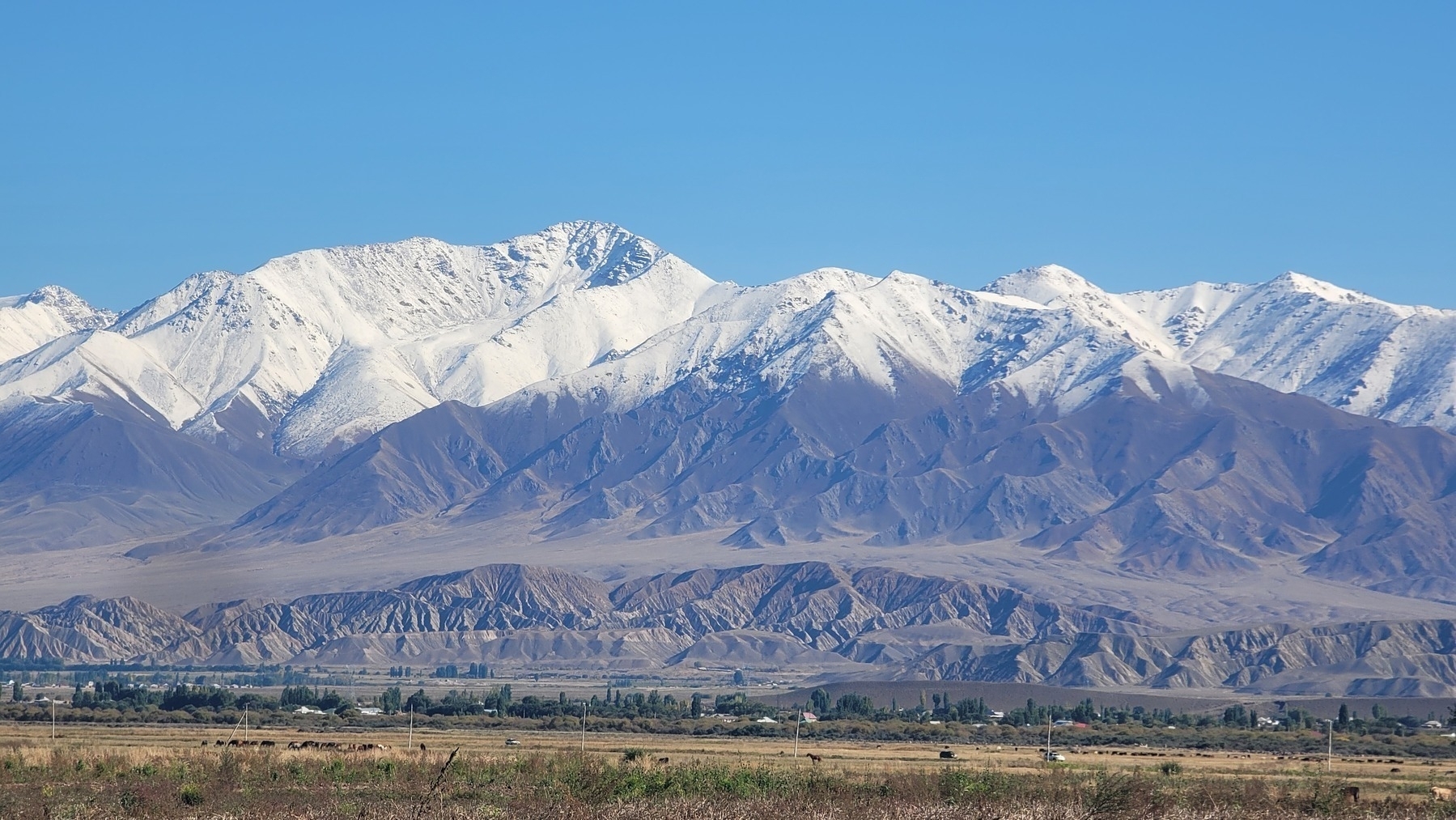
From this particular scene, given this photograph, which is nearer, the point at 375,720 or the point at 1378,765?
the point at 1378,765

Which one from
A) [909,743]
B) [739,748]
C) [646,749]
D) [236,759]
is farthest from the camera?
[909,743]

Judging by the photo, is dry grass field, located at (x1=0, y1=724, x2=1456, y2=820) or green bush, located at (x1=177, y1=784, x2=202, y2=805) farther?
green bush, located at (x1=177, y1=784, x2=202, y2=805)

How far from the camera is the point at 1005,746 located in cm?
12038

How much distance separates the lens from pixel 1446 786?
Result: 77.1m

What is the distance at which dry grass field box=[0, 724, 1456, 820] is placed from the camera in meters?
54.4

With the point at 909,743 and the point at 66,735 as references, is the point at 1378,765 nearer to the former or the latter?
the point at 909,743

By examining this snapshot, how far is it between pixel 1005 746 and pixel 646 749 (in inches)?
1181

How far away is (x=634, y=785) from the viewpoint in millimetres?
61000

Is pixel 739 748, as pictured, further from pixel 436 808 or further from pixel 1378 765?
pixel 436 808

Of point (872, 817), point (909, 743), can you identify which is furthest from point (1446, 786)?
point (909, 743)

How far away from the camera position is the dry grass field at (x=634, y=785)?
178 feet

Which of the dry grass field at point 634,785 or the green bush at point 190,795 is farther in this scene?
the green bush at point 190,795

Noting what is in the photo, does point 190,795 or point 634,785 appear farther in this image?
point 634,785

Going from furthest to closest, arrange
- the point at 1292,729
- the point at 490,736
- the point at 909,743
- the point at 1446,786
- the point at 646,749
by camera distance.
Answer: the point at 1292,729, the point at 909,743, the point at 490,736, the point at 646,749, the point at 1446,786
